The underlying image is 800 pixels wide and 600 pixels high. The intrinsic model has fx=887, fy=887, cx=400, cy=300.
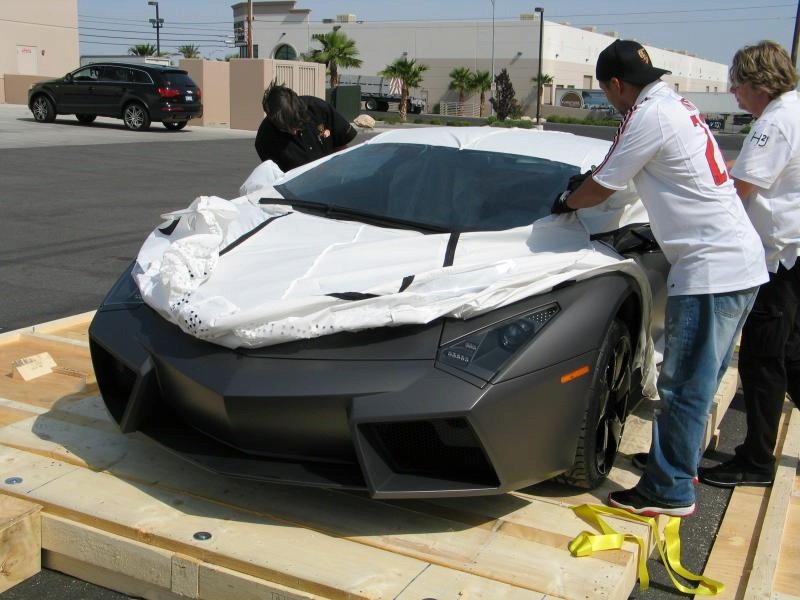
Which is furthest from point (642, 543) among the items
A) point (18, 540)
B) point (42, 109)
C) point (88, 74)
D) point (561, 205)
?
point (42, 109)

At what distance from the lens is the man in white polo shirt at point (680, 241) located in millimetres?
3004

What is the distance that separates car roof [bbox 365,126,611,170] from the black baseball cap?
82cm

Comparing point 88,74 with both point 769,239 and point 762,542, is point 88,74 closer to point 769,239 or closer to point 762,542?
point 769,239

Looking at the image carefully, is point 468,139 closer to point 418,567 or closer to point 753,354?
point 753,354

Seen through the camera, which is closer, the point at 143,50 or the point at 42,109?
the point at 42,109

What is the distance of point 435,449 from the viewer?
2773 millimetres

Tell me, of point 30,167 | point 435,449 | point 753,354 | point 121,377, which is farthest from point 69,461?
point 30,167

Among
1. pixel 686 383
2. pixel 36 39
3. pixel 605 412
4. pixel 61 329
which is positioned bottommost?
pixel 61 329

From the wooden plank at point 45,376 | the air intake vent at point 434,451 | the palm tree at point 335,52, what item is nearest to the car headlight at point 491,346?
the air intake vent at point 434,451

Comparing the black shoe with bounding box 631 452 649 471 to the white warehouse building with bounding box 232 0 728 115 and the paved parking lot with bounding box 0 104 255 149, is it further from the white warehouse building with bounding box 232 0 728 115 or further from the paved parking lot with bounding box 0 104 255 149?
the white warehouse building with bounding box 232 0 728 115

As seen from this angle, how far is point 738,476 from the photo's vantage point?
12.3 feet

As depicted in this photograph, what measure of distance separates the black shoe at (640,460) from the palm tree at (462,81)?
65.5 metres

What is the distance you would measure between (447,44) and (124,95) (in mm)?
51095

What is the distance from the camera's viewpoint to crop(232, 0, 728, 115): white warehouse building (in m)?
69.3
